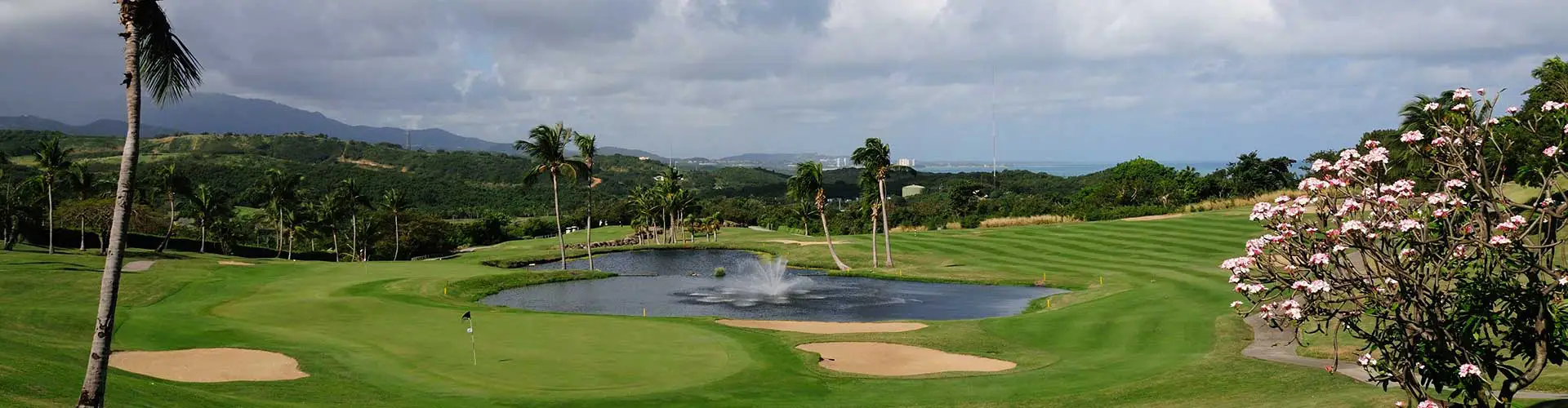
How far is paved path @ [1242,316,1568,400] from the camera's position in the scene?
21228 millimetres

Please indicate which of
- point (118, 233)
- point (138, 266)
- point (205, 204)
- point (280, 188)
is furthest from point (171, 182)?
point (118, 233)

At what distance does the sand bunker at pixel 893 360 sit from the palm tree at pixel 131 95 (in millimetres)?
18328

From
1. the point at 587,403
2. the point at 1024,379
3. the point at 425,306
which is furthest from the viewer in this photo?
the point at 425,306

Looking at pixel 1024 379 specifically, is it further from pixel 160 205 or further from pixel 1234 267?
pixel 160 205

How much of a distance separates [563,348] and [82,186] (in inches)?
3002

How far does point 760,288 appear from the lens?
59.3 m

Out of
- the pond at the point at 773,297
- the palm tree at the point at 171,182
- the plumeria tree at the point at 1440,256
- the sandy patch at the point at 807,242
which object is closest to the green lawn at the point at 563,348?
the pond at the point at 773,297

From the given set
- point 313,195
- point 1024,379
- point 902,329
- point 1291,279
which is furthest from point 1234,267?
point 313,195

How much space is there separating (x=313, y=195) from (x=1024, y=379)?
177 m

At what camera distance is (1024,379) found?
2494 cm

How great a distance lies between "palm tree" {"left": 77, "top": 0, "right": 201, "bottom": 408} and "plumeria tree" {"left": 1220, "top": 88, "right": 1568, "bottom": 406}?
16.6 metres

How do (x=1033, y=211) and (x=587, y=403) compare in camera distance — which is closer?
(x=587, y=403)

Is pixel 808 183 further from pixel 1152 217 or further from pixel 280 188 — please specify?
pixel 280 188

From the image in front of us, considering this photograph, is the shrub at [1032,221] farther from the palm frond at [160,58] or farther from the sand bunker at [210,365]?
the palm frond at [160,58]
